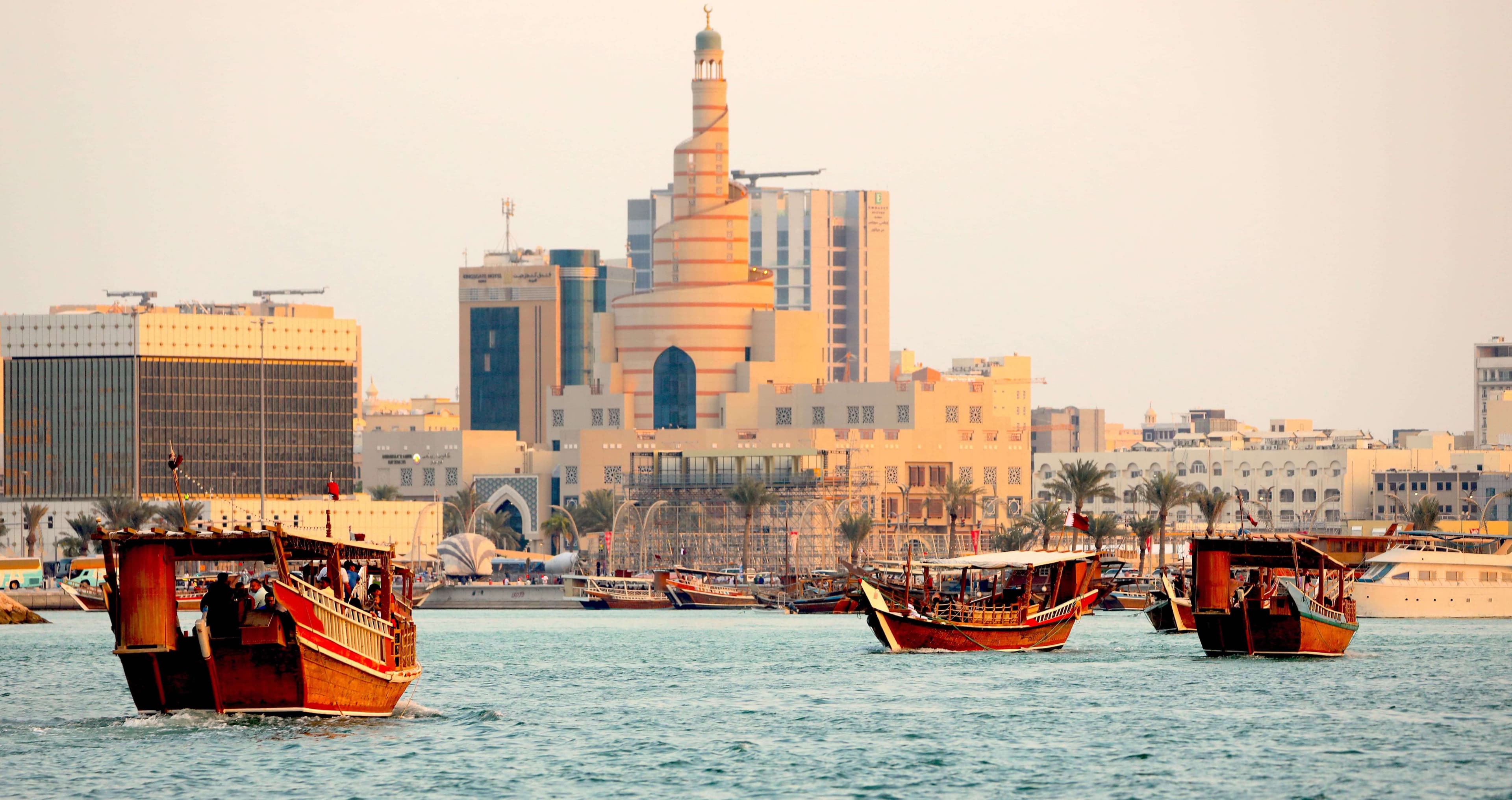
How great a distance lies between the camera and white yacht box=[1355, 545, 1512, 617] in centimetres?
13250

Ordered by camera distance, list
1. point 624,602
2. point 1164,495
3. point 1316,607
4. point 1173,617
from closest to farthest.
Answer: point 1316,607
point 1173,617
point 624,602
point 1164,495

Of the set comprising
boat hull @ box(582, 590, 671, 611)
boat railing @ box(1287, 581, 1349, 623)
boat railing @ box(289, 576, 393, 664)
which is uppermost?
boat railing @ box(289, 576, 393, 664)

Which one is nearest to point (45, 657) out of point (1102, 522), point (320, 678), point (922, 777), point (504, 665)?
point (504, 665)

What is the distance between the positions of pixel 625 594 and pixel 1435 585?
6207 centimetres

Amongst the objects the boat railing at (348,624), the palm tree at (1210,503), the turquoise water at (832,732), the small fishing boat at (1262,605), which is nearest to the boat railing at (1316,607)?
the small fishing boat at (1262,605)

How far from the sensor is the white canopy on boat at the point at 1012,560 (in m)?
91.9

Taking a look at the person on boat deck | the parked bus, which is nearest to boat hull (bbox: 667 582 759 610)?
the parked bus

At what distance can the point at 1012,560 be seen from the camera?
302ft

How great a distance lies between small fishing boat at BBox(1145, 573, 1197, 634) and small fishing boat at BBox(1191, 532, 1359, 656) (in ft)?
92.8

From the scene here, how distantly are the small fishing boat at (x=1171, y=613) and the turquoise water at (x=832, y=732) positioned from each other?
21257 mm

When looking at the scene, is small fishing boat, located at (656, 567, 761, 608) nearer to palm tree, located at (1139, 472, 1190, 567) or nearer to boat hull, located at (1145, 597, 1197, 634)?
palm tree, located at (1139, 472, 1190, 567)

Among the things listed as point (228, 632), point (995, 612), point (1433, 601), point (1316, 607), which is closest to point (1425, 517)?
point (1433, 601)

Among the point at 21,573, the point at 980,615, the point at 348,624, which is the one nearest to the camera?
the point at 348,624

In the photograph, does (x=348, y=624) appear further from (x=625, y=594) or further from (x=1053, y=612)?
(x=625, y=594)
